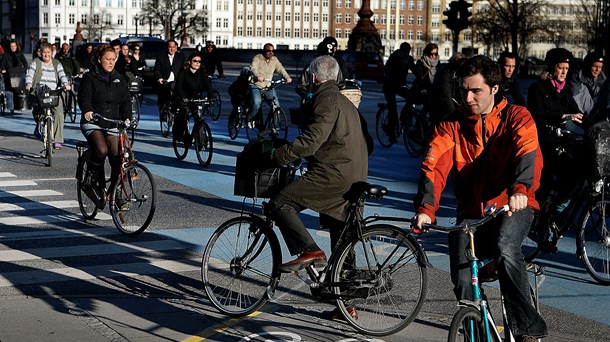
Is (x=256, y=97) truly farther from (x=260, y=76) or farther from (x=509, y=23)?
(x=509, y=23)

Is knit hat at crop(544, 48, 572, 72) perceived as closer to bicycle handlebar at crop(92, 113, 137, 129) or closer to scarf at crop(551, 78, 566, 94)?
scarf at crop(551, 78, 566, 94)

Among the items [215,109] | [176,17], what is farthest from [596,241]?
[176,17]

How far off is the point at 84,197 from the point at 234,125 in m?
10.1

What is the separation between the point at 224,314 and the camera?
7.62 meters

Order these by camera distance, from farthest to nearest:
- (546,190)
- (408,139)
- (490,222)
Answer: (408,139) → (546,190) → (490,222)

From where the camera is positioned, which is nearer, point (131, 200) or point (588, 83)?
point (131, 200)

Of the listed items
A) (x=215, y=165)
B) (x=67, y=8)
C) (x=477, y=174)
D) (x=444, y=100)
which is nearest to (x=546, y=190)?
(x=477, y=174)

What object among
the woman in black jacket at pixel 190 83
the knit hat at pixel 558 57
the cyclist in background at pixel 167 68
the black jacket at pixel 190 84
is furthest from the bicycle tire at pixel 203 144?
the knit hat at pixel 558 57

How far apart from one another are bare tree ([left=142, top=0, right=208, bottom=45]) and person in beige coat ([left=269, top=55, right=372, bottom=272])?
134930mm

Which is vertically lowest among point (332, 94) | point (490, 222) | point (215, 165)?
point (215, 165)

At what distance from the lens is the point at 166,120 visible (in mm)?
22141

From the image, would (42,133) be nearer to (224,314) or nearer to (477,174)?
(224,314)

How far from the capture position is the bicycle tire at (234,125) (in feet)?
70.7

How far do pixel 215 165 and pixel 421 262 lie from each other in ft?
36.0
